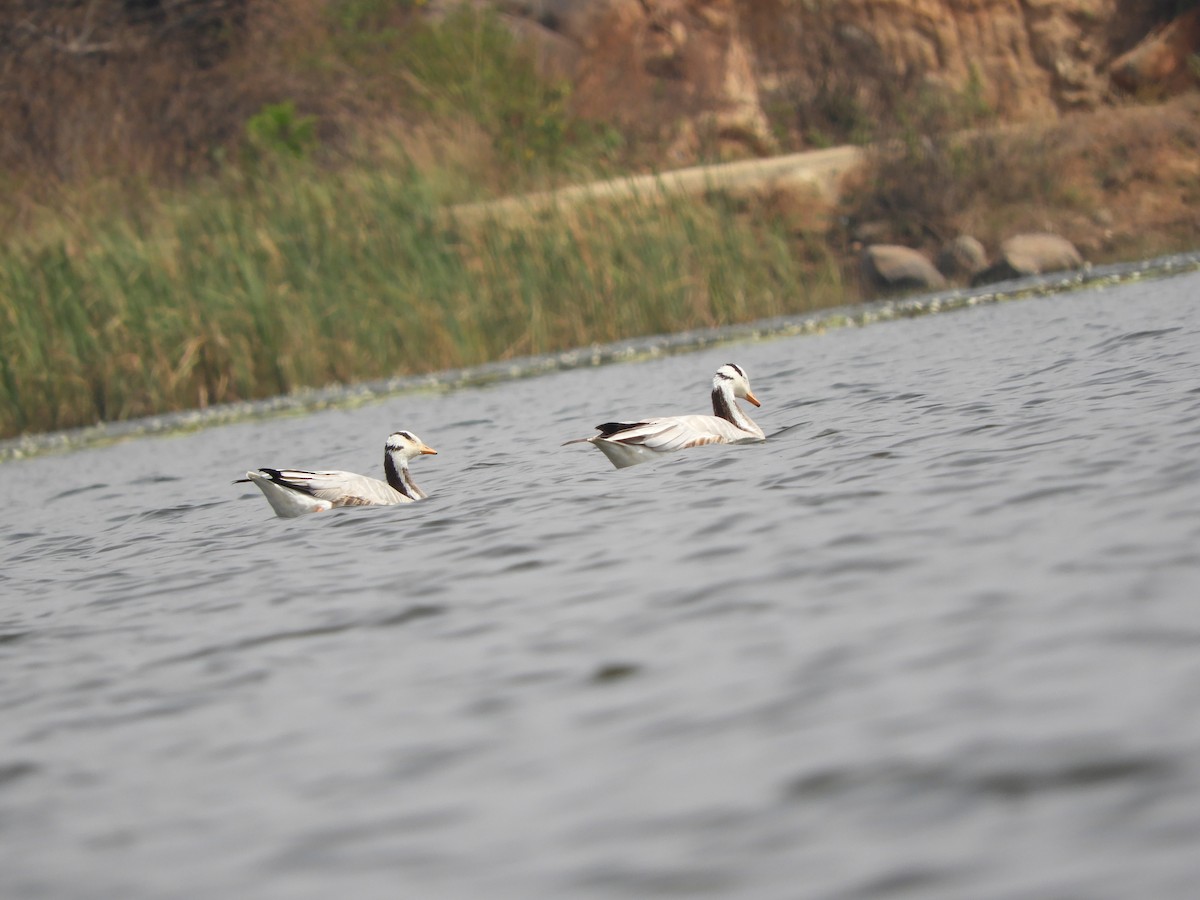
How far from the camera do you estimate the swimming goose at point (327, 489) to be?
7.73m

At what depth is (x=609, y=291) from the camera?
1511 cm

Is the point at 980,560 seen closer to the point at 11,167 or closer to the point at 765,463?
the point at 765,463

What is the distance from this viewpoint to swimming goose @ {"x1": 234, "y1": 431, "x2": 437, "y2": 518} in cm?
773

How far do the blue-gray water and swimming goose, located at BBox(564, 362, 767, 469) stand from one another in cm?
13

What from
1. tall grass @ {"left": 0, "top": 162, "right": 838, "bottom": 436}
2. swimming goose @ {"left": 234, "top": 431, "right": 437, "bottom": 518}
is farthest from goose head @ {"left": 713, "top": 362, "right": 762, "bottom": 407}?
tall grass @ {"left": 0, "top": 162, "right": 838, "bottom": 436}

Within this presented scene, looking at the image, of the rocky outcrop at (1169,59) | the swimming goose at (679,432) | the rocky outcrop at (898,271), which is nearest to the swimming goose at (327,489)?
the swimming goose at (679,432)

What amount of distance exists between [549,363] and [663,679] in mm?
10551

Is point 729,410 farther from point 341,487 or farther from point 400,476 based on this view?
point 341,487

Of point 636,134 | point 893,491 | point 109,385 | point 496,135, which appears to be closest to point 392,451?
point 893,491

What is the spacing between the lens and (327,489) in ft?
25.9

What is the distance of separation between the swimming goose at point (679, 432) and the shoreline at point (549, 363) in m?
5.15

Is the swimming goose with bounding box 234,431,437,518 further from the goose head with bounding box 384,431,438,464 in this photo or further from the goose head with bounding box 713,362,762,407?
the goose head with bounding box 713,362,762,407

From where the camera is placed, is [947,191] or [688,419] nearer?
[688,419]

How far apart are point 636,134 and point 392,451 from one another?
1843cm
